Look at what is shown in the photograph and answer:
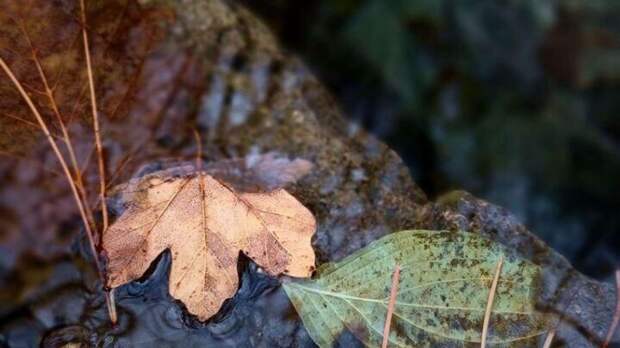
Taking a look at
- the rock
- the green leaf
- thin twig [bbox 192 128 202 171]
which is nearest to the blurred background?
the rock

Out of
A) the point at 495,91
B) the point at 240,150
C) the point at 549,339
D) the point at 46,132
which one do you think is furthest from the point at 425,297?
the point at 495,91

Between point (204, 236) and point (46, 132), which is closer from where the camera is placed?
point (204, 236)

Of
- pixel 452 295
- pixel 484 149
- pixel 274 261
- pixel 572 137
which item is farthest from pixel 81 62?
pixel 572 137

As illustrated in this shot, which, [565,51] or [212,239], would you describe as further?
[565,51]

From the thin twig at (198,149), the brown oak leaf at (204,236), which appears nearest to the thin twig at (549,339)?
the brown oak leaf at (204,236)

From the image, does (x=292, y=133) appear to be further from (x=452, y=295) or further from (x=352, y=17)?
(x=352, y=17)

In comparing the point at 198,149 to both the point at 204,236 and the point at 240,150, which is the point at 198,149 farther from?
the point at 204,236
